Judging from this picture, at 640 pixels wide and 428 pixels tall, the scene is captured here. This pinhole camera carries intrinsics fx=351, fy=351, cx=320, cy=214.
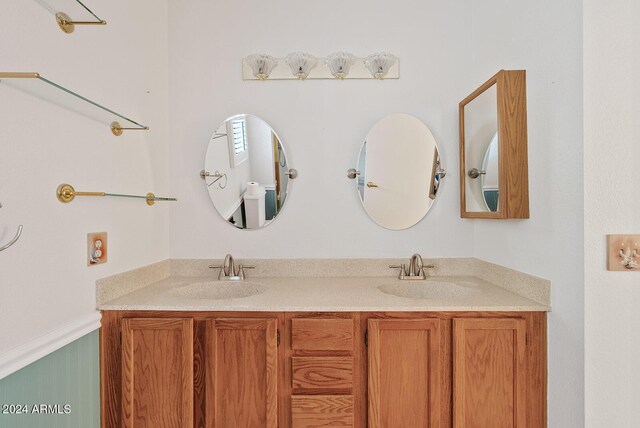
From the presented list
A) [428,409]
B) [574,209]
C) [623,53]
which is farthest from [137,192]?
[623,53]

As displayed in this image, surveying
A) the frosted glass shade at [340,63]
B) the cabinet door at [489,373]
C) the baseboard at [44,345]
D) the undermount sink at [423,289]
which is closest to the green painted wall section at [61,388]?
the baseboard at [44,345]

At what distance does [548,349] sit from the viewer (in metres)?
1.39

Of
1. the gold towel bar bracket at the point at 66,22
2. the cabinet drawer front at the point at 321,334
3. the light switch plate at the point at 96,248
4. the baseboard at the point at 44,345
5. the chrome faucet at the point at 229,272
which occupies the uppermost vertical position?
the gold towel bar bracket at the point at 66,22

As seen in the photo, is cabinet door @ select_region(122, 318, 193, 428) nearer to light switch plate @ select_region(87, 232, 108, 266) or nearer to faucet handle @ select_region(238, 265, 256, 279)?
light switch plate @ select_region(87, 232, 108, 266)

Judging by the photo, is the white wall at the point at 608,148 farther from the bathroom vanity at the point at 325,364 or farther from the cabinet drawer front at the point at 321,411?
the cabinet drawer front at the point at 321,411

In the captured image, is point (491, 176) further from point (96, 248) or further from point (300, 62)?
point (96, 248)

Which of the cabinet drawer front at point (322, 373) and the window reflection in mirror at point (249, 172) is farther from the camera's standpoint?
the window reflection in mirror at point (249, 172)

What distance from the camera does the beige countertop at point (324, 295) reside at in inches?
56.4

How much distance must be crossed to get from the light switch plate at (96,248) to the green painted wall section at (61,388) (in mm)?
292

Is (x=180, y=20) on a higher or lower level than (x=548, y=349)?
higher

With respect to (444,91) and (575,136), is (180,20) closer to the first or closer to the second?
(444,91)

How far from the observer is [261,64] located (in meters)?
1.91

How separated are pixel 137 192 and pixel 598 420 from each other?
6.96 ft

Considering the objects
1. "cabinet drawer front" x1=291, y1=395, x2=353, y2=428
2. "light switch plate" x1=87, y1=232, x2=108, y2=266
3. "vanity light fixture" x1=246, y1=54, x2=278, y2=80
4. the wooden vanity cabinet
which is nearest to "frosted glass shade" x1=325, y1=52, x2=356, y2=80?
"vanity light fixture" x1=246, y1=54, x2=278, y2=80
